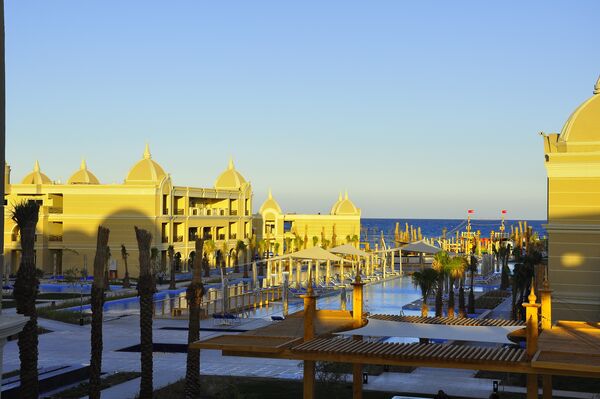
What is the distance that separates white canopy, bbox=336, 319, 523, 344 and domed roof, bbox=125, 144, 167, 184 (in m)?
48.0

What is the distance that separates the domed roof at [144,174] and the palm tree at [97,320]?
44.6 meters

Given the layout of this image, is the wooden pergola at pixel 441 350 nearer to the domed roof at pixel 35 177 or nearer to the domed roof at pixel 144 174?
the domed roof at pixel 144 174

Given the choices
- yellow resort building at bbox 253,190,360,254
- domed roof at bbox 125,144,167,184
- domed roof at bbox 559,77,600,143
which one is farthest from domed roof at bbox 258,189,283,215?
domed roof at bbox 559,77,600,143

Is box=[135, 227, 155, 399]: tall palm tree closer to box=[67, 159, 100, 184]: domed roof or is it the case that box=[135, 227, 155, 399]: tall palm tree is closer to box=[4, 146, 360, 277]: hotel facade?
box=[4, 146, 360, 277]: hotel facade

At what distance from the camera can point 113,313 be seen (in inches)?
1693

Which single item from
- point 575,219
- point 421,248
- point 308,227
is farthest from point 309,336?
point 308,227

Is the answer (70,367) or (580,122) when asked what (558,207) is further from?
(70,367)

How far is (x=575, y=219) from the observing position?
28.9 meters

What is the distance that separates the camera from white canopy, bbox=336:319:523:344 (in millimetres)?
19047

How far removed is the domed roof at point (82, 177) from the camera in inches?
3044

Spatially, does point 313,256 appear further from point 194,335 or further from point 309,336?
point 309,336

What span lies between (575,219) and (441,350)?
46.5ft

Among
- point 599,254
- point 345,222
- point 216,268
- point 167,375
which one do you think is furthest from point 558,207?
point 345,222

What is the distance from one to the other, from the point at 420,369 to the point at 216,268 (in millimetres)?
49829
